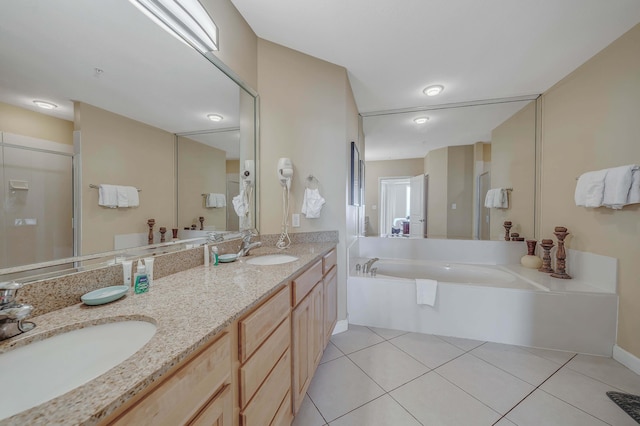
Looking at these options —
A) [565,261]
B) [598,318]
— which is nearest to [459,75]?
[565,261]

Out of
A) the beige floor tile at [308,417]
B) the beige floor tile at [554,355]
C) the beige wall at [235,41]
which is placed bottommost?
the beige floor tile at [308,417]

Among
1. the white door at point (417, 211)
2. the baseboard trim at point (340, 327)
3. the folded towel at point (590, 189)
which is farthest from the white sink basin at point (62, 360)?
the white door at point (417, 211)

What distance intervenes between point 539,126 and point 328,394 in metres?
3.34

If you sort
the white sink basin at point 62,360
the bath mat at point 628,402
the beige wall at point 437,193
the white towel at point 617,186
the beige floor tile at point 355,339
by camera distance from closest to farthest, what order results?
1. the white sink basin at point 62,360
2. the bath mat at point 628,402
3. the white towel at point 617,186
4. the beige floor tile at point 355,339
5. the beige wall at point 437,193

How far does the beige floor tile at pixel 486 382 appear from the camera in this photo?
1444mm

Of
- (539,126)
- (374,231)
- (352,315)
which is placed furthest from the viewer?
(374,231)

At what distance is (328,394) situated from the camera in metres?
1.49

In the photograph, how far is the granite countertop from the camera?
370 mm

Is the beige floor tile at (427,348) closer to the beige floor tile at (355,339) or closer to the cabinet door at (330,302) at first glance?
the beige floor tile at (355,339)

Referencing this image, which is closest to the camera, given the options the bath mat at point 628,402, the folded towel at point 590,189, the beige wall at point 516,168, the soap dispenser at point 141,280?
the soap dispenser at point 141,280

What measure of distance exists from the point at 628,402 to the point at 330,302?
73.6 inches

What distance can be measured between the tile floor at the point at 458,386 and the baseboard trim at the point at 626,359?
39 mm

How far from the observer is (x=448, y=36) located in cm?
173

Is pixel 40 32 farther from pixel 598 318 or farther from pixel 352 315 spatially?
pixel 598 318
